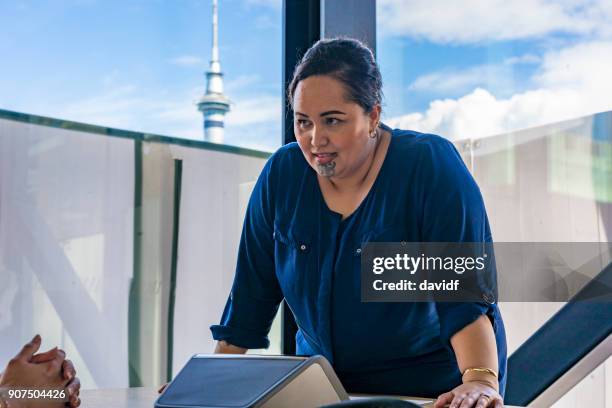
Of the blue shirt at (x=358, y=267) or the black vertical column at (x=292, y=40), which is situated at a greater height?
the black vertical column at (x=292, y=40)

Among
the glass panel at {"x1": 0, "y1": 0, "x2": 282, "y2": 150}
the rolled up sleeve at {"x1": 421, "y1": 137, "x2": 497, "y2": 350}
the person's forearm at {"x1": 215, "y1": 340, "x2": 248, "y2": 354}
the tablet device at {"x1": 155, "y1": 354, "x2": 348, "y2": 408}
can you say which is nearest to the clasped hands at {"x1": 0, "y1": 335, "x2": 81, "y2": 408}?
the tablet device at {"x1": 155, "y1": 354, "x2": 348, "y2": 408}

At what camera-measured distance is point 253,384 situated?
1.17 meters

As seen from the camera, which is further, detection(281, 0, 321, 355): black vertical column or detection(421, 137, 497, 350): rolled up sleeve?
detection(281, 0, 321, 355): black vertical column

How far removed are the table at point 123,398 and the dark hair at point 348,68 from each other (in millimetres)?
668

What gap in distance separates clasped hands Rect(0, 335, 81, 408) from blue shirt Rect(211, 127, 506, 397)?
51 cm

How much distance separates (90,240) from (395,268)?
4.09 ft

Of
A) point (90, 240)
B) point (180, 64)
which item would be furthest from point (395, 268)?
point (180, 64)

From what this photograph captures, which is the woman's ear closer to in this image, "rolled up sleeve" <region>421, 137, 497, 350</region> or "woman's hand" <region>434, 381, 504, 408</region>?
"rolled up sleeve" <region>421, 137, 497, 350</region>

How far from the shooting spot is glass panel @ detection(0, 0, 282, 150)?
256cm

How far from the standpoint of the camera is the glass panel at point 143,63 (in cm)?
256

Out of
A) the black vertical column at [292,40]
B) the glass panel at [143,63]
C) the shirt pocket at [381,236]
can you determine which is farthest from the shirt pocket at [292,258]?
the black vertical column at [292,40]

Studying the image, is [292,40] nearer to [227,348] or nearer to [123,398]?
[227,348]

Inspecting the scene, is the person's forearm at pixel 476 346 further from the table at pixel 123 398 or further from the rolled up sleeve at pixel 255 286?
the rolled up sleeve at pixel 255 286

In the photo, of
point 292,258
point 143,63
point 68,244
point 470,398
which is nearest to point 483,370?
point 470,398
